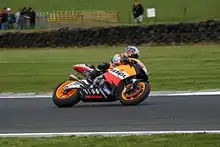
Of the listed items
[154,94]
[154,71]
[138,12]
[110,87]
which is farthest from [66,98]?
[138,12]

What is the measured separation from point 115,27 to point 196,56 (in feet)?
47.3

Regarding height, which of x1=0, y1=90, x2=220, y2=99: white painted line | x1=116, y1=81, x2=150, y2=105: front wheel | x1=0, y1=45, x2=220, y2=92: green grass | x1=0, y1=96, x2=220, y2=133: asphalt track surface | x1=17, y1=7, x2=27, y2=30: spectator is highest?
x1=17, y1=7, x2=27, y2=30: spectator

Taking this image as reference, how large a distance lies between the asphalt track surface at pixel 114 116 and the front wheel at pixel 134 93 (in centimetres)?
18

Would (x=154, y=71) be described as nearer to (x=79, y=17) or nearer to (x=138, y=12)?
(x=138, y=12)

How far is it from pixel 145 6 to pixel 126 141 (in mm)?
60392

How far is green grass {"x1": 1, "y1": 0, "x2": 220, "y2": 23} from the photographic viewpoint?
64188 millimetres

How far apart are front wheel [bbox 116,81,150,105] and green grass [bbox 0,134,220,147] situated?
15.8 feet

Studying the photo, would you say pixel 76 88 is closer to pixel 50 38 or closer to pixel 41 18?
pixel 50 38

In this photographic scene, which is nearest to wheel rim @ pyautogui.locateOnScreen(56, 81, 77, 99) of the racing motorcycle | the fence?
the racing motorcycle

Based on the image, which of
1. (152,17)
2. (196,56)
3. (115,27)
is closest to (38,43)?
(115,27)

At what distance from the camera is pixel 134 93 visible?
1551cm

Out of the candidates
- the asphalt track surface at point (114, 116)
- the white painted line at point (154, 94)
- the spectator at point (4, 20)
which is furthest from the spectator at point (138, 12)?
the asphalt track surface at point (114, 116)

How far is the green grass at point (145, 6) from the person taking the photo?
211 ft

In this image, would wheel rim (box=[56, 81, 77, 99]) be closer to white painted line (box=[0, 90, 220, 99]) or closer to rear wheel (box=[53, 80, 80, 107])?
rear wheel (box=[53, 80, 80, 107])
